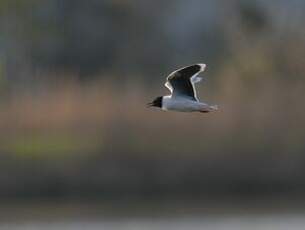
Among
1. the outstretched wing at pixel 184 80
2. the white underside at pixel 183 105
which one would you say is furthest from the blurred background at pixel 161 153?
the white underside at pixel 183 105

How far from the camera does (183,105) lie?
15.1ft

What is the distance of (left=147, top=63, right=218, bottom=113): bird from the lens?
460 cm

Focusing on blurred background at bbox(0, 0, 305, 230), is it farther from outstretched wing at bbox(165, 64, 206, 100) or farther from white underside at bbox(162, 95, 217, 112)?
white underside at bbox(162, 95, 217, 112)

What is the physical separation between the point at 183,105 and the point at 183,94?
0.16 m

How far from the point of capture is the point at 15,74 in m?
18.4

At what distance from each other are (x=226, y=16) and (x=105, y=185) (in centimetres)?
507

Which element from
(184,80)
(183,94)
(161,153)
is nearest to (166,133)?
(161,153)

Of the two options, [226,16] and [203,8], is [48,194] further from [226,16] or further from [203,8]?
[203,8]

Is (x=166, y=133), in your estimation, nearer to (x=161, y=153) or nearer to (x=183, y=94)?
(x=161, y=153)

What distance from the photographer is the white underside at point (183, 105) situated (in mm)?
4570

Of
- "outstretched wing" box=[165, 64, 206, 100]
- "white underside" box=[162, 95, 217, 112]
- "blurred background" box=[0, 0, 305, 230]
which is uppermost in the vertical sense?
"blurred background" box=[0, 0, 305, 230]

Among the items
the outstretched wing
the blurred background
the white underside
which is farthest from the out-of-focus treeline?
the white underside

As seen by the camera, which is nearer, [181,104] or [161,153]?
[181,104]

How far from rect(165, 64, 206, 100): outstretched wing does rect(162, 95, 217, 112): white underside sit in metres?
0.07
